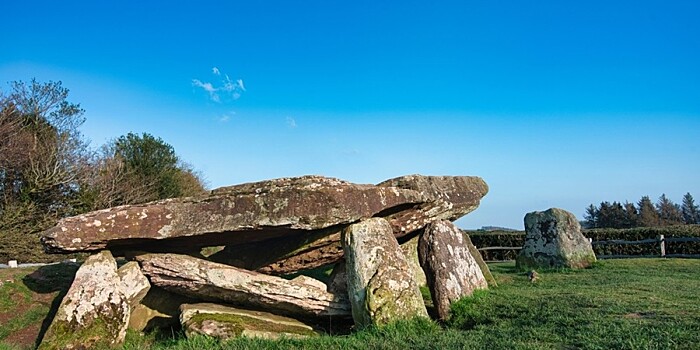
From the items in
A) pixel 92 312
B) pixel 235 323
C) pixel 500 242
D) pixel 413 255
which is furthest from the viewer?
pixel 500 242

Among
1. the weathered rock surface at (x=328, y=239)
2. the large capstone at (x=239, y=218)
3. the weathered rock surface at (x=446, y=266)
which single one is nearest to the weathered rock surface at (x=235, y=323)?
the large capstone at (x=239, y=218)

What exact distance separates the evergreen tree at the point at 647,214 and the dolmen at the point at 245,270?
35.1 metres

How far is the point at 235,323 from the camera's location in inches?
332

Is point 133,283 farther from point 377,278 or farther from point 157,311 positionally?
point 377,278

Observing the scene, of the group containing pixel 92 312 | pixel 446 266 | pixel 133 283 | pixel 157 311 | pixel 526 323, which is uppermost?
pixel 446 266

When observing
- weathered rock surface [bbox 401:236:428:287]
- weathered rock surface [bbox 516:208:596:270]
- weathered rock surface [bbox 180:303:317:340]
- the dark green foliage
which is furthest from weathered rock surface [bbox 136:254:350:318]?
the dark green foliage

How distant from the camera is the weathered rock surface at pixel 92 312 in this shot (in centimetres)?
838

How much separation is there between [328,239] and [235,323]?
2.63 metres

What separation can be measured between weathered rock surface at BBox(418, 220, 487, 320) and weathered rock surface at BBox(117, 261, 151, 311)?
17.7 feet

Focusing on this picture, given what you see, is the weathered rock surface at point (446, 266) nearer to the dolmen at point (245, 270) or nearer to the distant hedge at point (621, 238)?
the dolmen at point (245, 270)

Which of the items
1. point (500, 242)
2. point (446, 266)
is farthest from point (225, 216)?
point (500, 242)

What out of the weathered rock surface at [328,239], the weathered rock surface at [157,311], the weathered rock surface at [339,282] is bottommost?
the weathered rock surface at [157,311]

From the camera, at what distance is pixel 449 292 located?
939cm

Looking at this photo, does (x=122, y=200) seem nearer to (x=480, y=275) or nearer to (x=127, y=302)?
(x=127, y=302)
